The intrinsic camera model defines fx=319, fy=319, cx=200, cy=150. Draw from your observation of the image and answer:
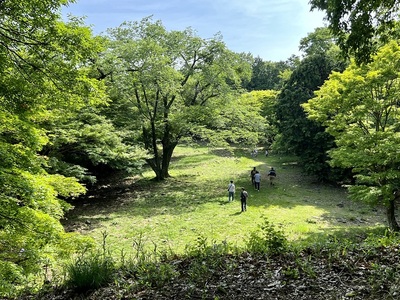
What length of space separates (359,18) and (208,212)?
1061cm

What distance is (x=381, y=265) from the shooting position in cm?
440

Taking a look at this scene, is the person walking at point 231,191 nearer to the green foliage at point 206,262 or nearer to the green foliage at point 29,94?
the green foliage at point 206,262

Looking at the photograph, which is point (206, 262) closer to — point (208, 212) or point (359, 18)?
point (359, 18)

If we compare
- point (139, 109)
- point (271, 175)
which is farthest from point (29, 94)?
point (271, 175)

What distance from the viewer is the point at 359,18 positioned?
5461mm

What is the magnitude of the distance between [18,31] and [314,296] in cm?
548

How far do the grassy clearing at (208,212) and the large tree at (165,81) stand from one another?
3278 millimetres

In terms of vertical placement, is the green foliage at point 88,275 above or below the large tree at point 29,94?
below

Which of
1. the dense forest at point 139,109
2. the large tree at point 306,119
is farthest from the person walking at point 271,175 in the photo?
the large tree at point 306,119

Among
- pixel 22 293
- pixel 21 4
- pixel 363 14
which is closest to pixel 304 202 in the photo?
pixel 363 14

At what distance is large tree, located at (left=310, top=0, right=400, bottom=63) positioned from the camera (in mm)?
5281

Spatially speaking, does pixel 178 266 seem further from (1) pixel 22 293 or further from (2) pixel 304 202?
(2) pixel 304 202

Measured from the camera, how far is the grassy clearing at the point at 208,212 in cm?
1152

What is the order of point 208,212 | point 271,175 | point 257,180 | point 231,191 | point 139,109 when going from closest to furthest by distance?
point 208,212
point 231,191
point 257,180
point 139,109
point 271,175
